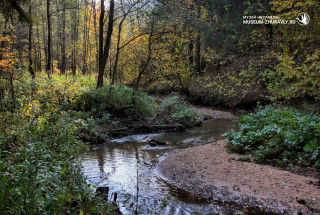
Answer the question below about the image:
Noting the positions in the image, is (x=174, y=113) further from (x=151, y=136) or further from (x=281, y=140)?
(x=281, y=140)

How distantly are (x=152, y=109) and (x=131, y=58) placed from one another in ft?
17.1

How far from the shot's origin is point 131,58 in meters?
17.5

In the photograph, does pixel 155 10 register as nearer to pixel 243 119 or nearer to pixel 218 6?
pixel 243 119

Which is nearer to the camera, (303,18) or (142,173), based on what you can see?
(142,173)

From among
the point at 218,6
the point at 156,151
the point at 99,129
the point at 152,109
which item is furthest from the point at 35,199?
the point at 218,6

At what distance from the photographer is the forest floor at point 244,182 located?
517 centimetres

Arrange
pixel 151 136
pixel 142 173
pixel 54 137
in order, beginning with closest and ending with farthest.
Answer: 1. pixel 54 137
2. pixel 142 173
3. pixel 151 136

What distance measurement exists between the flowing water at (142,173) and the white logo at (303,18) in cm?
728

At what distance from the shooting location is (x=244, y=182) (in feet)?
20.3

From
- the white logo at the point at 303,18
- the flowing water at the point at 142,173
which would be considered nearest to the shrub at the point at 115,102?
the flowing water at the point at 142,173

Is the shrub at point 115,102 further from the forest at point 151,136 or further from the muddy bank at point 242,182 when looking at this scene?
the muddy bank at point 242,182

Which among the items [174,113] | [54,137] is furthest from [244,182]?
[174,113]

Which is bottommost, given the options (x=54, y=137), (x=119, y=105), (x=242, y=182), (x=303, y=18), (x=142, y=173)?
(x=142, y=173)

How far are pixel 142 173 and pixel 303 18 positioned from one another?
11308 millimetres
